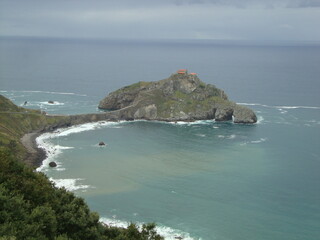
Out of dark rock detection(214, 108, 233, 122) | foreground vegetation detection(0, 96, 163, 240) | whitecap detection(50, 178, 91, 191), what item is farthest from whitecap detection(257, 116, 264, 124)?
foreground vegetation detection(0, 96, 163, 240)

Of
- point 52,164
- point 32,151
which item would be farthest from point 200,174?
point 32,151

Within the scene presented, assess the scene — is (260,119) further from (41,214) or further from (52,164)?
(41,214)

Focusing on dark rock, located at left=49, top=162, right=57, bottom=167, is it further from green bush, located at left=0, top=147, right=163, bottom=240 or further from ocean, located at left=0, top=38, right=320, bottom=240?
green bush, located at left=0, top=147, right=163, bottom=240

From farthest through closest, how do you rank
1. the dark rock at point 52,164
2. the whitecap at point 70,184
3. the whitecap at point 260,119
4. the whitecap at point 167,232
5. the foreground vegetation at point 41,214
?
the whitecap at point 260,119 → the dark rock at point 52,164 → the whitecap at point 70,184 → the whitecap at point 167,232 → the foreground vegetation at point 41,214

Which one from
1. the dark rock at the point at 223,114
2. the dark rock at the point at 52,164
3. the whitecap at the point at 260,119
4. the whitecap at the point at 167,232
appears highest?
the dark rock at the point at 223,114

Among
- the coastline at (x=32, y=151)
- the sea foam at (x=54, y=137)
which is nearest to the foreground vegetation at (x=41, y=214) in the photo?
the sea foam at (x=54, y=137)

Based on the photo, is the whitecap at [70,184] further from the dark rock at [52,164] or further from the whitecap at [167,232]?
the whitecap at [167,232]

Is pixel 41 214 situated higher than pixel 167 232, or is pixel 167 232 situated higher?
pixel 41 214
